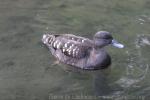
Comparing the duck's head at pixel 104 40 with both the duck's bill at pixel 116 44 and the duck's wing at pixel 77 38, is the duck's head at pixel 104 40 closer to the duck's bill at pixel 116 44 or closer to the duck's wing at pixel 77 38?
the duck's bill at pixel 116 44

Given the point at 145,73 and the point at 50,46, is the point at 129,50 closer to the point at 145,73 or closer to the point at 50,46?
the point at 145,73

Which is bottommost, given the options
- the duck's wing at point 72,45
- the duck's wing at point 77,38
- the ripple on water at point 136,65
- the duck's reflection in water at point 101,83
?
the duck's reflection in water at point 101,83

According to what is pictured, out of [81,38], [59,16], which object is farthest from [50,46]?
[59,16]

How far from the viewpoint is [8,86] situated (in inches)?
348

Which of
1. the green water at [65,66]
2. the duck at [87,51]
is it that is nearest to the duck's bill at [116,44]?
the duck at [87,51]

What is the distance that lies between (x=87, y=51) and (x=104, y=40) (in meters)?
0.39

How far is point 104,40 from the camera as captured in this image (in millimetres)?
9656

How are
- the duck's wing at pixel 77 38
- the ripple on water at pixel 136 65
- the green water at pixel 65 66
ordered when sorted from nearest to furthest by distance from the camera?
the green water at pixel 65 66, the ripple on water at pixel 136 65, the duck's wing at pixel 77 38

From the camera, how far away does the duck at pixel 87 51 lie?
9.62 m

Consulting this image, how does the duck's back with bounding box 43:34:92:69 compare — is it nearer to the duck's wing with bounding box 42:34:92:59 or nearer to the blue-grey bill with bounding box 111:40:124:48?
the duck's wing with bounding box 42:34:92:59

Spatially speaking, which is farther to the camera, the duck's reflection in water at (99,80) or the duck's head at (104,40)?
the duck's head at (104,40)

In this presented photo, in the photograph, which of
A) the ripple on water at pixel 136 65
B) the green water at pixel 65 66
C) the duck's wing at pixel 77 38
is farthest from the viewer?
the duck's wing at pixel 77 38

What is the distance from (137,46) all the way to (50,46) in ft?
5.76

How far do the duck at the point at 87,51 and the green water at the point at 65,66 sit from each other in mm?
172
